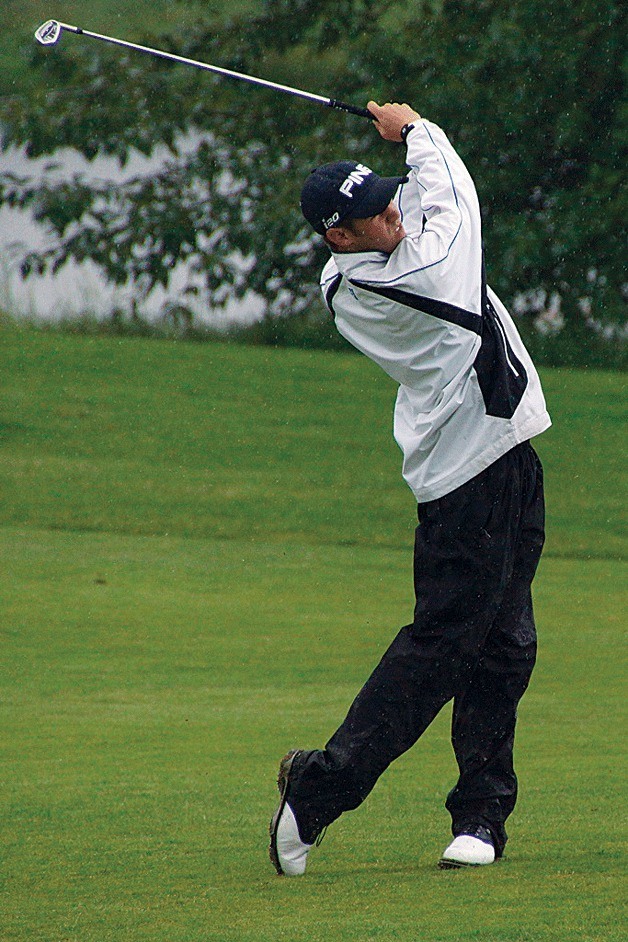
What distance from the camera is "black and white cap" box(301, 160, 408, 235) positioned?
148 inches

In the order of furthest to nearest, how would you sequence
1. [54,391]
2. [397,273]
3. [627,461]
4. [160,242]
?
[160,242], [54,391], [627,461], [397,273]

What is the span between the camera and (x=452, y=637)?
3.83 meters

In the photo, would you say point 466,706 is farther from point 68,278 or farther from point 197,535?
point 68,278

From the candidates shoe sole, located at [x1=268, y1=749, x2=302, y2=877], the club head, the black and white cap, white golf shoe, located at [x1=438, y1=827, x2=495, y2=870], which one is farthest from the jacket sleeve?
the club head

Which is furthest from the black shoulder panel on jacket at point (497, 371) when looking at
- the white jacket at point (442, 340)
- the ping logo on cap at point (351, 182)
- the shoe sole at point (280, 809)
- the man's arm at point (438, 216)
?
the shoe sole at point (280, 809)

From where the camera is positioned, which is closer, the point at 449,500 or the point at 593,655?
the point at 449,500

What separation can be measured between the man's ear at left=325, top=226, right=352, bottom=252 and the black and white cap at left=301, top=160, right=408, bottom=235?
1cm

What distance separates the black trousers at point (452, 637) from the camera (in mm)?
3824

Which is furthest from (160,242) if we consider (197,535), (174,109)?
(197,535)

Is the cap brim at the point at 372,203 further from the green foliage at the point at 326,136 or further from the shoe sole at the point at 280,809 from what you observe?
the green foliage at the point at 326,136

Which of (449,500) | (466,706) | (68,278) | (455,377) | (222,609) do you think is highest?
(455,377)

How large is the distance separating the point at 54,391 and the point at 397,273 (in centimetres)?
1115

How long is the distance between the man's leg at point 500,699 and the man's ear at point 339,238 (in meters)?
0.62

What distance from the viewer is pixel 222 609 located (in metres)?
7.62
